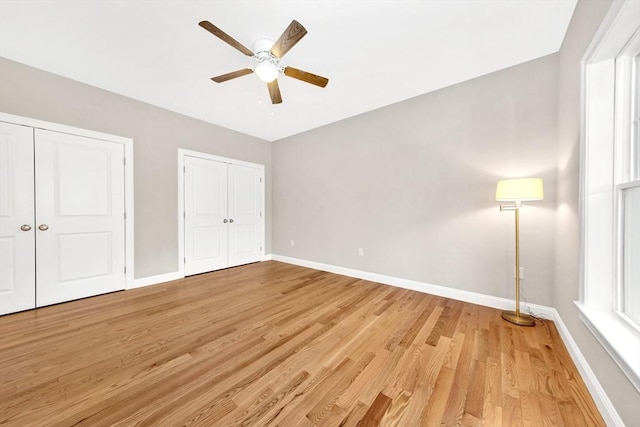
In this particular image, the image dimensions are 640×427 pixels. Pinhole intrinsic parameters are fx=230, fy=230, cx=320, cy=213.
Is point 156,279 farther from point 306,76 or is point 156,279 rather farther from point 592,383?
point 592,383

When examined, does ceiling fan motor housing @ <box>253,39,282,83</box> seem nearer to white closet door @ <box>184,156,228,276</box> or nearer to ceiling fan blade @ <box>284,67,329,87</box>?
ceiling fan blade @ <box>284,67,329,87</box>

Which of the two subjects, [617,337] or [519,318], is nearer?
[617,337]

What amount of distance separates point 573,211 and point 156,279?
16.1ft

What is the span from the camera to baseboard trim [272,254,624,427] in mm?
1238

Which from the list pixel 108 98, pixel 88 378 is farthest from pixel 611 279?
pixel 108 98

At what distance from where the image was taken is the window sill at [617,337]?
3.29 feet

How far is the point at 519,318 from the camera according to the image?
226 cm

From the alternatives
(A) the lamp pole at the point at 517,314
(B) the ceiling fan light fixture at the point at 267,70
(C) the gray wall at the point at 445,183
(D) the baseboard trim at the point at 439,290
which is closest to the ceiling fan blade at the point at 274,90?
(B) the ceiling fan light fixture at the point at 267,70

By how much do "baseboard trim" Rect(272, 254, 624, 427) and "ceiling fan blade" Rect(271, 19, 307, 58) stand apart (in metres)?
2.87

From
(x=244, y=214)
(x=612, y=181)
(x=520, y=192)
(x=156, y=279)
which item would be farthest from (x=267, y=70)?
(x=156, y=279)

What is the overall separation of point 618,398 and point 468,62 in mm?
2860

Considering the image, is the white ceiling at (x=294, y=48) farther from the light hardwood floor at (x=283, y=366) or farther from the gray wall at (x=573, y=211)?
the light hardwood floor at (x=283, y=366)

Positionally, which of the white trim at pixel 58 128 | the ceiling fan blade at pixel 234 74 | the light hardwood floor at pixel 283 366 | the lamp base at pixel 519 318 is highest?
the ceiling fan blade at pixel 234 74

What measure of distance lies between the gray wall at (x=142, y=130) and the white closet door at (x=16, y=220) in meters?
0.37
